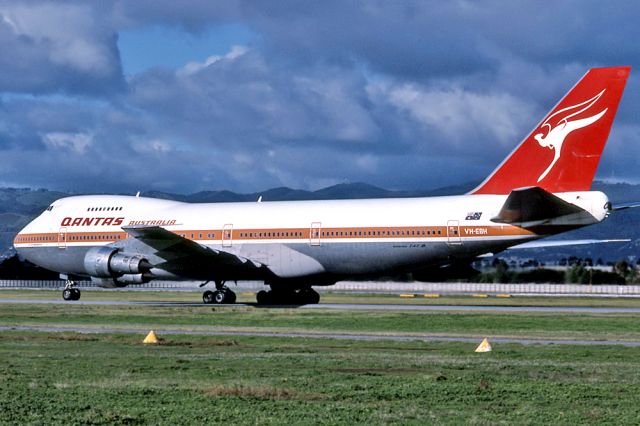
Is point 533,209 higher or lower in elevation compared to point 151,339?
higher

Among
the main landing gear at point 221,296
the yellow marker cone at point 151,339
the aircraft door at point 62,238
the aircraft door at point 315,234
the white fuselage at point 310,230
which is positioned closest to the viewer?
the yellow marker cone at point 151,339

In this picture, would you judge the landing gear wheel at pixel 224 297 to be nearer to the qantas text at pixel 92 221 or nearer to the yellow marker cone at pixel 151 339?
the qantas text at pixel 92 221

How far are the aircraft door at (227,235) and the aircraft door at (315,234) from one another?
4.59 meters

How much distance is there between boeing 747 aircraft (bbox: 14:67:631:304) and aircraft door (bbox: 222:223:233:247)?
5 centimetres

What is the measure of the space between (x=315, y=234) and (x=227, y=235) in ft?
16.7

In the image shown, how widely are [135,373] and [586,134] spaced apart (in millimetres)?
27959

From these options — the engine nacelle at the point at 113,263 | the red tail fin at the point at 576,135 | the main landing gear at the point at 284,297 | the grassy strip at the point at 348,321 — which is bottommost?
the grassy strip at the point at 348,321

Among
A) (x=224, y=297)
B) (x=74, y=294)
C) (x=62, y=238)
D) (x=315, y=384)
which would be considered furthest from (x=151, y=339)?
(x=74, y=294)

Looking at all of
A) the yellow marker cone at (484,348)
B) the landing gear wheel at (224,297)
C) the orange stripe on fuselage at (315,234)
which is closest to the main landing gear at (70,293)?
the orange stripe on fuselage at (315,234)

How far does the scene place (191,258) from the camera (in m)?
48.9

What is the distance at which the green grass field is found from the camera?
14844 millimetres

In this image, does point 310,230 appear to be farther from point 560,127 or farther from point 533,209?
point 560,127

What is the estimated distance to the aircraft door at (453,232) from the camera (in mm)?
44656

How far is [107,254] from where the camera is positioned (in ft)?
164
